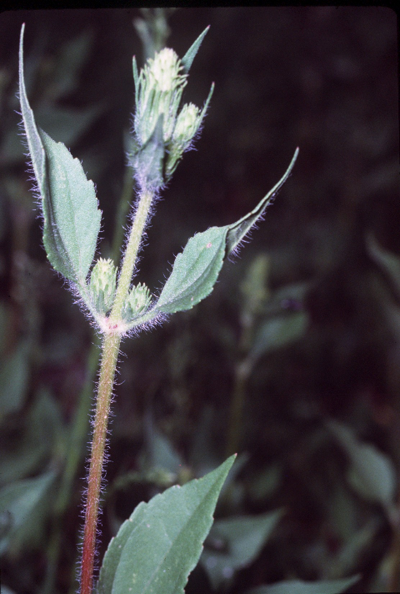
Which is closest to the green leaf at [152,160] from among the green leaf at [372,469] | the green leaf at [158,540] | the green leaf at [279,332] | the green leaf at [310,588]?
the green leaf at [158,540]

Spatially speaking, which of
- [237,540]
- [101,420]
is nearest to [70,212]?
[101,420]

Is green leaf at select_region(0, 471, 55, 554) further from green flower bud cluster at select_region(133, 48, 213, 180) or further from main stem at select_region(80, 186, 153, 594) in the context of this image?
green flower bud cluster at select_region(133, 48, 213, 180)

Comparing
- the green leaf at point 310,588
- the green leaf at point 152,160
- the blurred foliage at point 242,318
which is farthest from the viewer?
the blurred foliage at point 242,318

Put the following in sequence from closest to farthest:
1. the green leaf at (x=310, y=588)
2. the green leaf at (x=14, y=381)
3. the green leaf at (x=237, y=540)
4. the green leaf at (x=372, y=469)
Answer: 1. the green leaf at (x=310, y=588)
2. the green leaf at (x=237, y=540)
3. the green leaf at (x=372, y=469)
4. the green leaf at (x=14, y=381)

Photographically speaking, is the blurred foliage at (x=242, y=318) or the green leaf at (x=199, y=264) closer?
the green leaf at (x=199, y=264)

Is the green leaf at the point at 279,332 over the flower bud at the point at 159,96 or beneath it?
beneath

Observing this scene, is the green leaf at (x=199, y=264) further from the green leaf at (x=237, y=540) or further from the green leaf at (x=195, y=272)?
the green leaf at (x=237, y=540)

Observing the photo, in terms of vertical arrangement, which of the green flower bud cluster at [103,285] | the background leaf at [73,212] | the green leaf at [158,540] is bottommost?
the green leaf at [158,540]
